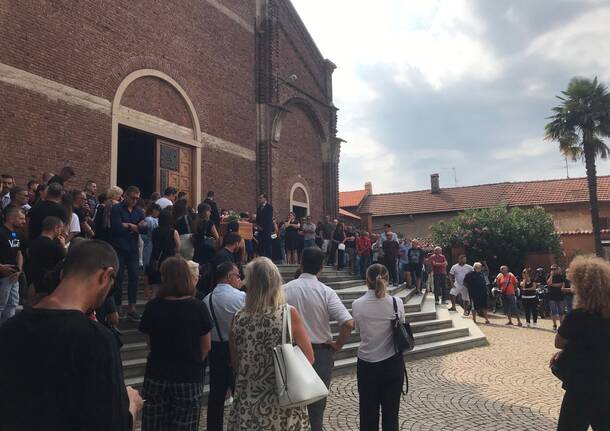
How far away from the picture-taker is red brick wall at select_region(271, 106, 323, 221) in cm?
1862

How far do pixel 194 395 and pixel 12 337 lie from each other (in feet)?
6.93

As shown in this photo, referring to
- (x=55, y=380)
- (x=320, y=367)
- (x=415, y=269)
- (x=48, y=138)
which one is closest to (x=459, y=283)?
(x=415, y=269)

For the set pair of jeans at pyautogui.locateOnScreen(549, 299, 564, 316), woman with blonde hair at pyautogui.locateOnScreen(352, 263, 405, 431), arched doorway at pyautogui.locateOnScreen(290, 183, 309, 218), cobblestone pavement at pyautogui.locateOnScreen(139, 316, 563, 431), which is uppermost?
arched doorway at pyautogui.locateOnScreen(290, 183, 309, 218)

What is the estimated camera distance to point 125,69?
1263 centimetres

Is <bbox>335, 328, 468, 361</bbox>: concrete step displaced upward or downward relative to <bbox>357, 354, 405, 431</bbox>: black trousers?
downward

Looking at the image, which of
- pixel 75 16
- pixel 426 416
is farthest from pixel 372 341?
pixel 75 16

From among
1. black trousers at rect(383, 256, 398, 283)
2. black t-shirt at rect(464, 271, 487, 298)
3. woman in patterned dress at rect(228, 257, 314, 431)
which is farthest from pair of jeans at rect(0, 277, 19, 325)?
black t-shirt at rect(464, 271, 487, 298)

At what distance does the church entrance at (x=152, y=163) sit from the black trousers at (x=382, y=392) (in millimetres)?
11078

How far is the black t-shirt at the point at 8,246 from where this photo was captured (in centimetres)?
540

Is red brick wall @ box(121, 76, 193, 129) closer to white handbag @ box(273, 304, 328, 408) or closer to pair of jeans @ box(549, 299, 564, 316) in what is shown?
white handbag @ box(273, 304, 328, 408)

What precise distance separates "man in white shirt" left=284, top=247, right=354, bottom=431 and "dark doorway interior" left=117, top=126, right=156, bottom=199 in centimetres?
1087

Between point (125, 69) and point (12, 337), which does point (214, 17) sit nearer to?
point (125, 69)

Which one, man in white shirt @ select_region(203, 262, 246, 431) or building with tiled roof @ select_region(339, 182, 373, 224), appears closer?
man in white shirt @ select_region(203, 262, 246, 431)

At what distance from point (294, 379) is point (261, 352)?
0.31m
